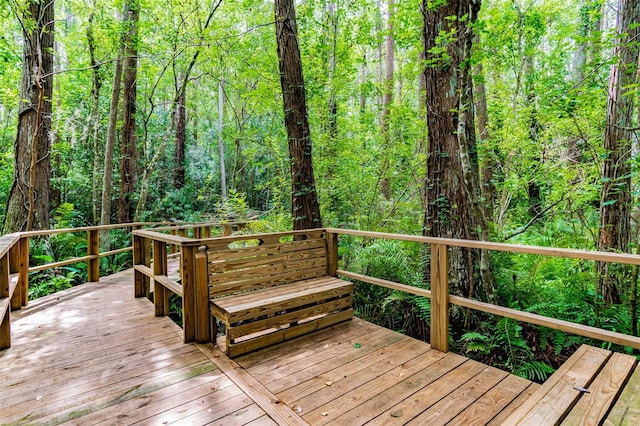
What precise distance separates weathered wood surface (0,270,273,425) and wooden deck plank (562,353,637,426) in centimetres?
157

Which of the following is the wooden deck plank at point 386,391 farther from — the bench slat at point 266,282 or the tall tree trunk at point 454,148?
the bench slat at point 266,282

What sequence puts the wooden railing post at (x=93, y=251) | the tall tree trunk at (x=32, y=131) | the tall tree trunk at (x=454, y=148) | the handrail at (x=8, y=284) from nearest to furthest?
the handrail at (x=8, y=284)
the tall tree trunk at (x=454, y=148)
the wooden railing post at (x=93, y=251)
the tall tree trunk at (x=32, y=131)

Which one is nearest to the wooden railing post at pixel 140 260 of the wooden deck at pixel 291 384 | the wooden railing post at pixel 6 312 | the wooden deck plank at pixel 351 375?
the wooden deck at pixel 291 384

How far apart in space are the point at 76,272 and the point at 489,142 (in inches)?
310

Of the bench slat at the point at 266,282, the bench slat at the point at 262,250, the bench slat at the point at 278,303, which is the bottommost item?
the bench slat at the point at 278,303

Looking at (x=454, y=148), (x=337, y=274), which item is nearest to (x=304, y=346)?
(x=337, y=274)

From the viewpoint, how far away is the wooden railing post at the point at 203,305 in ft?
9.78

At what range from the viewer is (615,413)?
45.1 inches

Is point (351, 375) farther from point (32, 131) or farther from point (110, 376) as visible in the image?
point (32, 131)

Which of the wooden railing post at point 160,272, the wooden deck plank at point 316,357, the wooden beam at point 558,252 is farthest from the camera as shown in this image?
the wooden railing post at point 160,272

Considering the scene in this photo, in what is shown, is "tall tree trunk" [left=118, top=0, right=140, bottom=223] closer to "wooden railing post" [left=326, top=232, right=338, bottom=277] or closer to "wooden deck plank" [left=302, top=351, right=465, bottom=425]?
"wooden railing post" [left=326, top=232, right=338, bottom=277]

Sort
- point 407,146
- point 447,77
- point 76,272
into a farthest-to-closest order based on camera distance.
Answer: point 76,272, point 407,146, point 447,77

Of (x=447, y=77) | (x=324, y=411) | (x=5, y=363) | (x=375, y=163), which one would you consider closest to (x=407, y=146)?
(x=375, y=163)

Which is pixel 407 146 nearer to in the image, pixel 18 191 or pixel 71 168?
pixel 18 191
